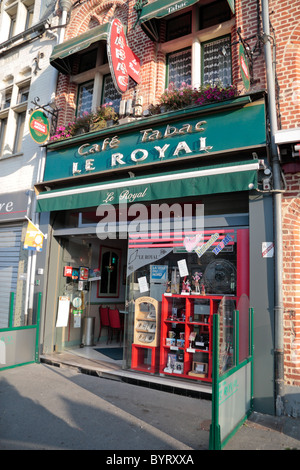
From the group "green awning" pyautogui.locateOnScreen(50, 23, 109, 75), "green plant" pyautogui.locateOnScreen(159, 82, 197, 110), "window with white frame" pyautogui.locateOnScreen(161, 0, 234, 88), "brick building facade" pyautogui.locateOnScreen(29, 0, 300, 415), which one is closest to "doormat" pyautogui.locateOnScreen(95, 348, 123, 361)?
Answer: "brick building facade" pyautogui.locateOnScreen(29, 0, 300, 415)

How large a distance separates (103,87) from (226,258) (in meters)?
5.79

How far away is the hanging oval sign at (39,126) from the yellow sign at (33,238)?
2108 millimetres

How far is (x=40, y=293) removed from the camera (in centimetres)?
744

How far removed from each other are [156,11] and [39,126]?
3.71 meters

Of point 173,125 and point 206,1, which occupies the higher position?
point 206,1

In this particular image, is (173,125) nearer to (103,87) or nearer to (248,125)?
(248,125)

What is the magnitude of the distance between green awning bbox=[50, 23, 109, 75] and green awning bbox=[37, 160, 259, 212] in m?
3.32

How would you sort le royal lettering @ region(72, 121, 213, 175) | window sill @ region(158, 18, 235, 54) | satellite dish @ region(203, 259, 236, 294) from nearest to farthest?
1. satellite dish @ region(203, 259, 236, 294)
2. le royal lettering @ region(72, 121, 213, 175)
3. window sill @ region(158, 18, 235, 54)

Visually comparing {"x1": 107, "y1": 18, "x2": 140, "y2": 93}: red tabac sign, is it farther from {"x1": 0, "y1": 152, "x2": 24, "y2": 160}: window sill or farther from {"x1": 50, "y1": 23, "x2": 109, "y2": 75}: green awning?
{"x1": 0, "y1": 152, "x2": 24, "y2": 160}: window sill

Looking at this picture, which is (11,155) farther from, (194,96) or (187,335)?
(187,335)

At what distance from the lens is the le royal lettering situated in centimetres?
619

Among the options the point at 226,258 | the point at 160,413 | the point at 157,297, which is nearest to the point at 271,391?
the point at 160,413

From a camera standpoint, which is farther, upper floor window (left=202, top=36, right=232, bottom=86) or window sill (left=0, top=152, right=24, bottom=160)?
window sill (left=0, top=152, right=24, bottom=160)
